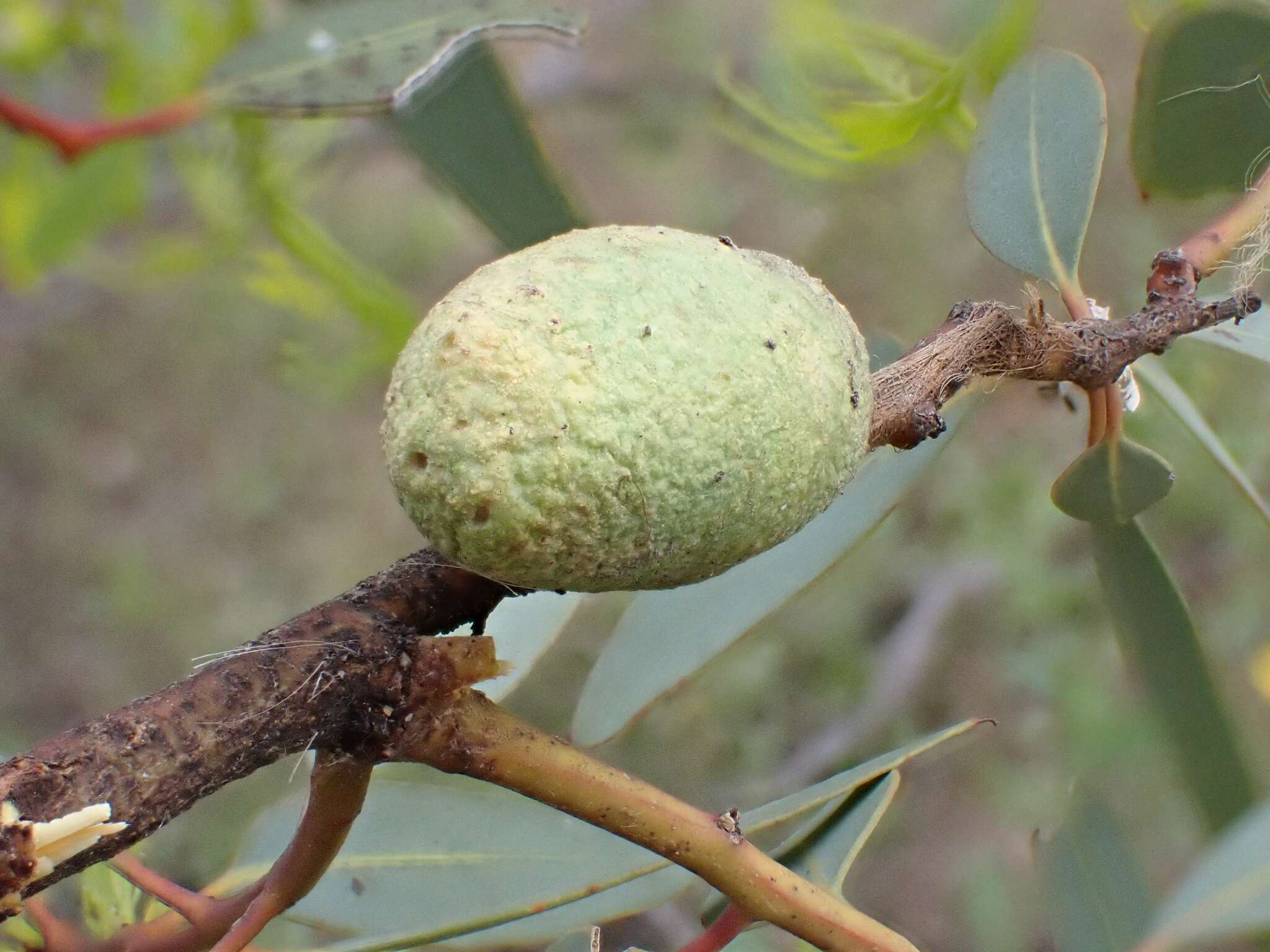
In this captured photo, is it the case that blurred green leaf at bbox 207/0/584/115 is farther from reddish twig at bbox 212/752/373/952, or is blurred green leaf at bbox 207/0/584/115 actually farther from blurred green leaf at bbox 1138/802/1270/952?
blurred green leaf at bbox 1138/802/1270/952

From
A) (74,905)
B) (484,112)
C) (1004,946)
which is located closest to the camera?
(484,112)

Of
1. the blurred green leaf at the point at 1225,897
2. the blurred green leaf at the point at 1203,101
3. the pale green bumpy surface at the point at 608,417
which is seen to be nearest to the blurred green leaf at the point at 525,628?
the pale green bumpy surface at the point at 608,417

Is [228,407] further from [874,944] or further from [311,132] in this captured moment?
[874,944]

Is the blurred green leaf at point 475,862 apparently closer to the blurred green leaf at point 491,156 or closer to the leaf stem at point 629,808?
the leaf stem at point 629,808

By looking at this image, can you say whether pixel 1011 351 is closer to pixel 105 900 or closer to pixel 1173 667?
pixel 1173 667

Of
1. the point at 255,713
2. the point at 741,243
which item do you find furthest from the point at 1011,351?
the point at 741,243

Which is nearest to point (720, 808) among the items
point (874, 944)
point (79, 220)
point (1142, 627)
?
point (1142, 627)
